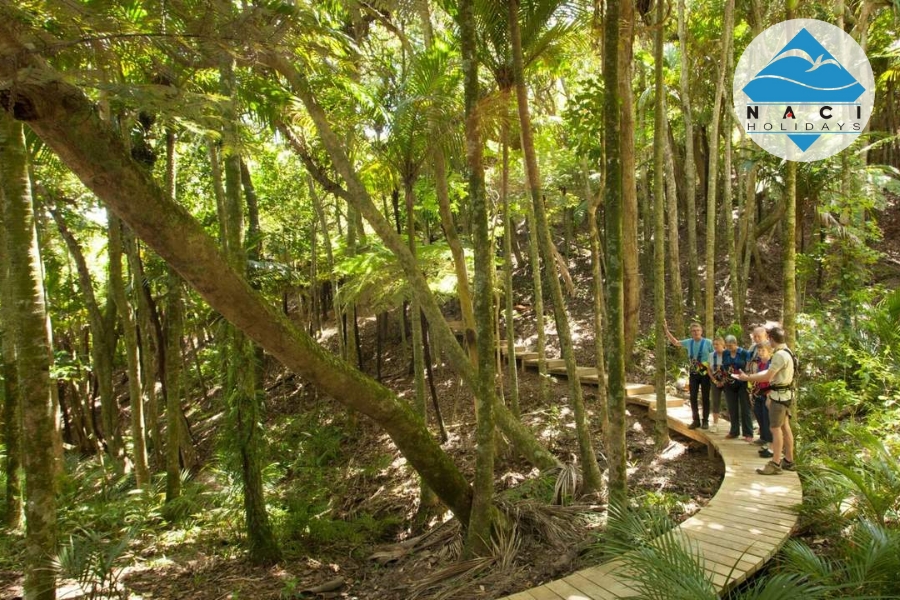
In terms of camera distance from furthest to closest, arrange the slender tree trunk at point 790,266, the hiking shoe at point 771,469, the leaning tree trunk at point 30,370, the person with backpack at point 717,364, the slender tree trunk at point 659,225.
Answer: the person with backpack at point 717,364
the slender tree trunk at point 659,225
the slender tree trunk at point 790,266
the hiking shoe at point 771,469
the leaning tree trunk at point 30,370

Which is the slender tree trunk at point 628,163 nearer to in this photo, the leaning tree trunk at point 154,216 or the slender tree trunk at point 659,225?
the slender tree trunk at point 659,225

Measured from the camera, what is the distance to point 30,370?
4.27 meters

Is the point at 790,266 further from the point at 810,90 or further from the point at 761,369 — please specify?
the point at 810,90

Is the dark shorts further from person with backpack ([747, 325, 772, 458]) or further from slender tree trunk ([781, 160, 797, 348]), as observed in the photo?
slender tree trunk ([781, 160, 797, 348])

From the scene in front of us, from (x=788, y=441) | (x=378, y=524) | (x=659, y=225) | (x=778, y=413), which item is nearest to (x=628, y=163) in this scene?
(x=659, y=225)

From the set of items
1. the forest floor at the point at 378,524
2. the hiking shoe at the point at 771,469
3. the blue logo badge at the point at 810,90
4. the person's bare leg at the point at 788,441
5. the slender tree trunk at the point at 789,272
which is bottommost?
the forest floor at the point at 378,524

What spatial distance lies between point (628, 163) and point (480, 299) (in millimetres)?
6229

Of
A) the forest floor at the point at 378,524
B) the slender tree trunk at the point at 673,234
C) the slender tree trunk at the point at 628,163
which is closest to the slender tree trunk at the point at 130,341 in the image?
the forest floor at the point at 378,524

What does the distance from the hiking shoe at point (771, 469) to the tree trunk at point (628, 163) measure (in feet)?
11.0

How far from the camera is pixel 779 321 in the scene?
14664mm

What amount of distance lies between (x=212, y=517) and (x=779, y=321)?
1543cm

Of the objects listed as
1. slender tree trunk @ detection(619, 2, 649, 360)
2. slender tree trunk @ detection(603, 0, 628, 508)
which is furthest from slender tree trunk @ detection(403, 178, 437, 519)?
slender tree trunk @ detection(619, 2, 649, 360)

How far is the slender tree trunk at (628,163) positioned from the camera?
7.50 m

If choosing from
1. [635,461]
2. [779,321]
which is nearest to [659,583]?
[635,461]
